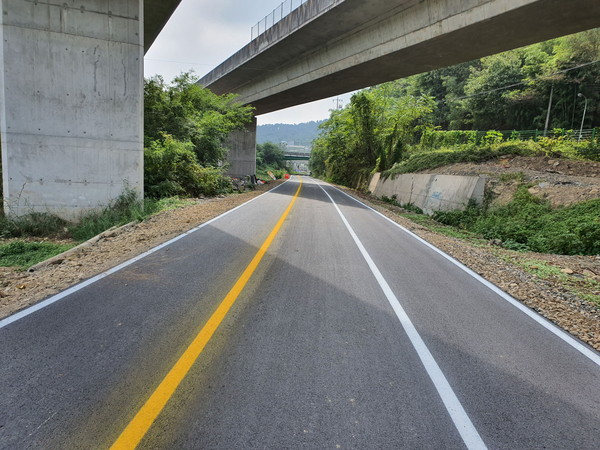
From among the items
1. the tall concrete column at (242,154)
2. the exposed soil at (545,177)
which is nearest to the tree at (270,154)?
the tall concrete column at (242,154)

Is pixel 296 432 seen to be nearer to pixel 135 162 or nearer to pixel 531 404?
pixel 531 404

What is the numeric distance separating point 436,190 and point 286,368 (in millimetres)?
15425

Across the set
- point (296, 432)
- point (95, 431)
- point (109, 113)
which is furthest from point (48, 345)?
point (109, 113)

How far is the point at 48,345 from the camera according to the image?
3191mm

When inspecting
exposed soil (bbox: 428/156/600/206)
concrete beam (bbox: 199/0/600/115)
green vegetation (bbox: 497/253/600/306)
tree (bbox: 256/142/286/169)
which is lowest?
green vegetation (bbox: 497/253/600/306)

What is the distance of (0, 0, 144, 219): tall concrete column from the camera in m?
9.22

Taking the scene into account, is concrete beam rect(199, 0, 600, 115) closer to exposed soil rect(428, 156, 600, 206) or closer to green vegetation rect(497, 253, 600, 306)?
exposed soil rect(428, 156, 600, 206)

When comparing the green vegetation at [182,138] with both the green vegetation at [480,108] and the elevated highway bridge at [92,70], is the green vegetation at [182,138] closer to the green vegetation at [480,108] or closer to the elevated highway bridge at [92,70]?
the elevated highway bridge at [92,70]

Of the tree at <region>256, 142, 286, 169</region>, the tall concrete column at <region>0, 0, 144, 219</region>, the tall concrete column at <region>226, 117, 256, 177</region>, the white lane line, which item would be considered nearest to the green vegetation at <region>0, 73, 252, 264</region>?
the tall concrete column at <region>0, 0, 144, 219</region>

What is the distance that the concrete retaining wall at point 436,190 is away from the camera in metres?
13.8

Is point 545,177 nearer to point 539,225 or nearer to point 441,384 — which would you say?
point 539,225

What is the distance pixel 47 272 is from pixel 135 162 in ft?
19.9

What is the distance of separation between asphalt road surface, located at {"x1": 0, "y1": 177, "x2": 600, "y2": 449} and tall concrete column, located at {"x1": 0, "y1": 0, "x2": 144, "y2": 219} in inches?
264

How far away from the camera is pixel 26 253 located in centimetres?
756
